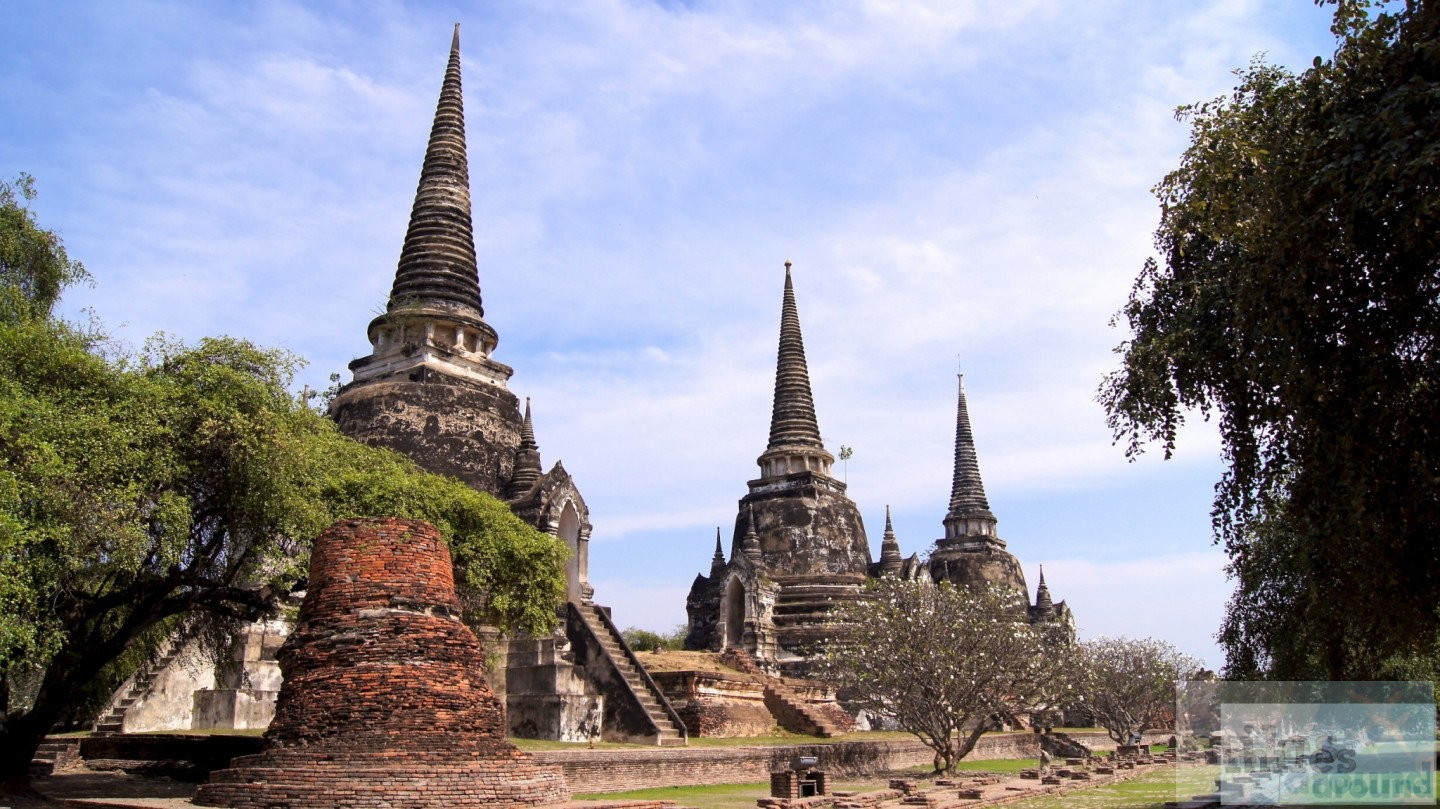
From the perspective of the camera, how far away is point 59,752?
16906 millimetres

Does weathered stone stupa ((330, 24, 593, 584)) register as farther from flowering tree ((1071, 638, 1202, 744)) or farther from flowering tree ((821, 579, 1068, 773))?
flowering tree ((1071, 638, 1202, 744))

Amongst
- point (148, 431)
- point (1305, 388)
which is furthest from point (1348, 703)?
point (148, 431)

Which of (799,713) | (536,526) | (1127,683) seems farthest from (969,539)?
(536,526)

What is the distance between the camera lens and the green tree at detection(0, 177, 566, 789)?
38.7ft

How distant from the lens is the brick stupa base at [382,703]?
10383 mm

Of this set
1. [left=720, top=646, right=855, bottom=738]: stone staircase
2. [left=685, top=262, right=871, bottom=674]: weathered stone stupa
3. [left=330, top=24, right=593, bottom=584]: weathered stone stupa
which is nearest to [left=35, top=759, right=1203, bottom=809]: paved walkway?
[left=720, top=646, right=855, bottom=738]: stone staircase

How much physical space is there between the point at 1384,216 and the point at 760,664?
27424 millimetres

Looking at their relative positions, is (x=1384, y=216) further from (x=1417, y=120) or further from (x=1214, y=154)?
(x=1214, y=154)

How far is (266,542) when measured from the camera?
14523 millimetres

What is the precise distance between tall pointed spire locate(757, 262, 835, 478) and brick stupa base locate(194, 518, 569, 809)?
2860cm

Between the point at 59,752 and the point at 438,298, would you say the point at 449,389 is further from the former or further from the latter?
the point at 59,752

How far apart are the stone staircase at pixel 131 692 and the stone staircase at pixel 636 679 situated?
313 inches

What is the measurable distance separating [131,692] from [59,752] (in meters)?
3.14

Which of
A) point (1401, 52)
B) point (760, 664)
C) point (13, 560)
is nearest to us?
point (1401, 52)
